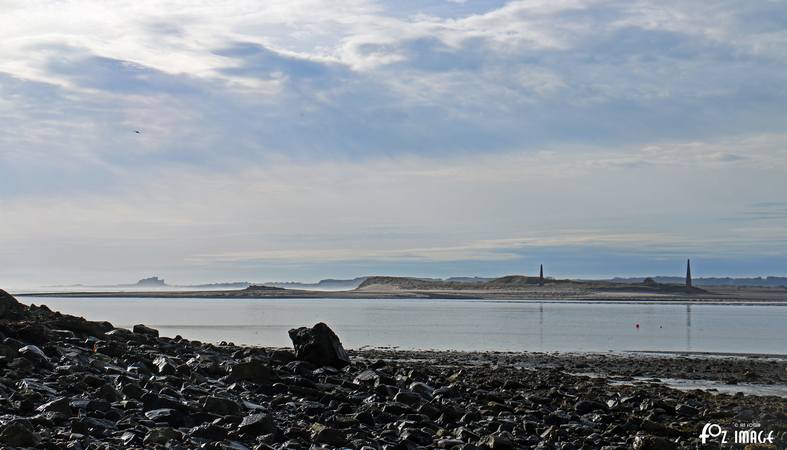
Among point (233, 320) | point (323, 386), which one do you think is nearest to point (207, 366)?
point (323, 386)

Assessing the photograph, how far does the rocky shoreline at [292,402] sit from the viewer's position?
14758 millimetres

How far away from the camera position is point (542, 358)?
Result: 36.7 m

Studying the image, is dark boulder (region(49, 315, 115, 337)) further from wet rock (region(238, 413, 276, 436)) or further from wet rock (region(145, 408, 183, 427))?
wet rock (region(238, 413, 276, 436))

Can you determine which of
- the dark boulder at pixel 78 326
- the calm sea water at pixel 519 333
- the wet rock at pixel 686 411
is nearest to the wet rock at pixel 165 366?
the dark boulder at pixel 78 326

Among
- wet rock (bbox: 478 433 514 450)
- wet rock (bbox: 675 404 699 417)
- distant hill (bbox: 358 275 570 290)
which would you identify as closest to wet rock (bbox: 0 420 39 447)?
wet rock (bbox: 478 433 514 450)

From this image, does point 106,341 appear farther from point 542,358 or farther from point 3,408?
point 542,358

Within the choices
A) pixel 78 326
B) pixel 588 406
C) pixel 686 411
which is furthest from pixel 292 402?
pixel 686 411

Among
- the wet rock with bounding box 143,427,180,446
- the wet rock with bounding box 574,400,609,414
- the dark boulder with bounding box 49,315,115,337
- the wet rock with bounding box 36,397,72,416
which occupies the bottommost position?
the wet rock with bounding box 574,400,609,414

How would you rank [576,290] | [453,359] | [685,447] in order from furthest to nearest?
[576,290]
[453,359]
[685,447]

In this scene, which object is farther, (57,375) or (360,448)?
(57,375)

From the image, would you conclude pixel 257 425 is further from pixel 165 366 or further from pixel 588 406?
pixel 588 406

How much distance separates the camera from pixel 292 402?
18484mm

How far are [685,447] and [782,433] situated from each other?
2089mm

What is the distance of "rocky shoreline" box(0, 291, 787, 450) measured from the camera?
14.8 m
